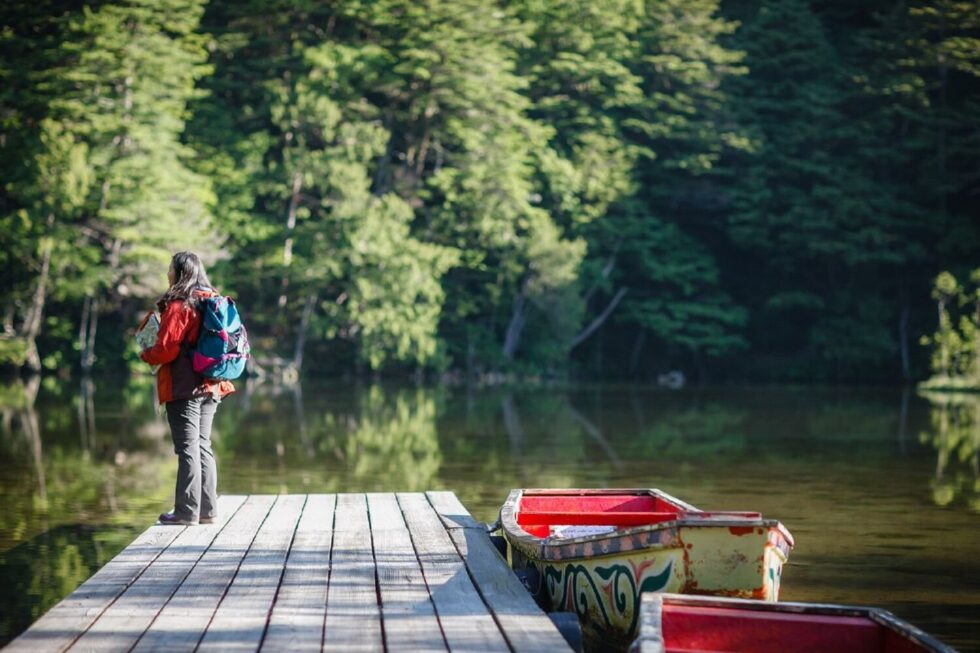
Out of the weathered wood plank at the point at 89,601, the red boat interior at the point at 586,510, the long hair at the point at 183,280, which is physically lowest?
the weathered wood plank at the point at 89,601

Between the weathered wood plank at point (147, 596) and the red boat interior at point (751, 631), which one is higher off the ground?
the red boat interior at point (751, 631)

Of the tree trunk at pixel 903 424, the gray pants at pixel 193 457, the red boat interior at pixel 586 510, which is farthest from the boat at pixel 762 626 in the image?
the tree trunk at pixel 903 424

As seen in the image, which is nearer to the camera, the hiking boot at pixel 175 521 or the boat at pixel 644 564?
the boat at pixel 644 564

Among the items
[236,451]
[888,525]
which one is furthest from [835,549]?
[236,451]

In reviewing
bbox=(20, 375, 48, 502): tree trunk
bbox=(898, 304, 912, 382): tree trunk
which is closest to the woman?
bbox=(20, 375, 48, 502): tree trunk

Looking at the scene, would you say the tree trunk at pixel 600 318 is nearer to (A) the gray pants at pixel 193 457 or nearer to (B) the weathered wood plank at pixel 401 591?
(A) the gray pants at pixel 193 457

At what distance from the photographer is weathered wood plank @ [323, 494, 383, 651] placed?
172 inches

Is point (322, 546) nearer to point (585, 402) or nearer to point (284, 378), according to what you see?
point (585, 402)

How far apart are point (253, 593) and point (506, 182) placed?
28899 millimetres

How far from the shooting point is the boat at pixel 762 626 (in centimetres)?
436

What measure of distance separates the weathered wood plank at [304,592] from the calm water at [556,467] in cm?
137

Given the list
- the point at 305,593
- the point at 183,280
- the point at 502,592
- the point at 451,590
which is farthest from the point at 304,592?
the point at 183,280

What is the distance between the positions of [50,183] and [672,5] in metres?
18.7

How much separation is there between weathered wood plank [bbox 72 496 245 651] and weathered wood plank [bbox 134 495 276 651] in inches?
1.6
